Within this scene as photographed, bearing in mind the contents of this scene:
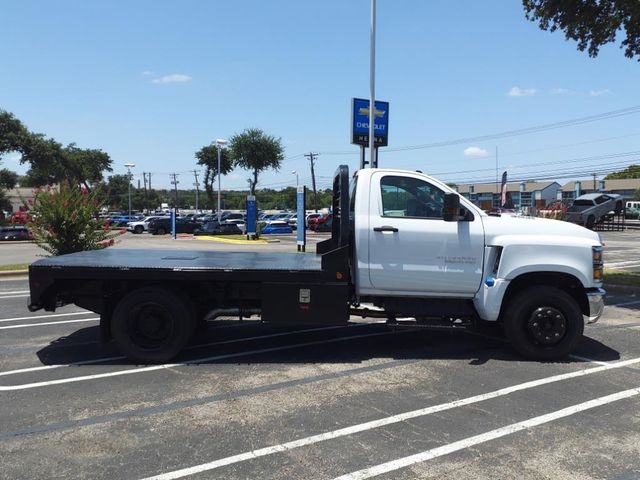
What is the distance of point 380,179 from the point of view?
6242 mm

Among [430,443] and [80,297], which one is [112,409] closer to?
[80,297]

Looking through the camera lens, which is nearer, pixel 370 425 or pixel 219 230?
pixel 370 425

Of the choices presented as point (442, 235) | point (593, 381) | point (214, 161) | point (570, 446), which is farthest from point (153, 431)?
point (214, 161)

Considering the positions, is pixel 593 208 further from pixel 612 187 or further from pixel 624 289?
pixel 612 187

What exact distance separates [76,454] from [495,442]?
3.07 m

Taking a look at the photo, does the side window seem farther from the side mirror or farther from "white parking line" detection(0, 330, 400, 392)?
"white parking line" detection(0, 330, 400, 392)

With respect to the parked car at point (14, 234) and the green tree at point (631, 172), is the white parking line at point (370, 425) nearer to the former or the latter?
the parked car at point (14, 234)

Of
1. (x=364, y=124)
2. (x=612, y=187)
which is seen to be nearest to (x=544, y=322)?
(x=364, y=124)

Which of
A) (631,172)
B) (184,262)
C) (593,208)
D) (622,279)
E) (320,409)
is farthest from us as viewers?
(631,172)

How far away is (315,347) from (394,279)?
145 cm

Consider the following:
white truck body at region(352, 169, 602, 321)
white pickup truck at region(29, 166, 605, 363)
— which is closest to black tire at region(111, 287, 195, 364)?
white pickup truck at region(29, 166, 605, 363)

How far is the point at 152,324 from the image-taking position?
19.7ft

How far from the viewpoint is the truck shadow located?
246 inches

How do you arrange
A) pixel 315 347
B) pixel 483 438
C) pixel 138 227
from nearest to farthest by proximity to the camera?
1. pixel 483 438
2. pixel 315 347
3. pixel 138 227
